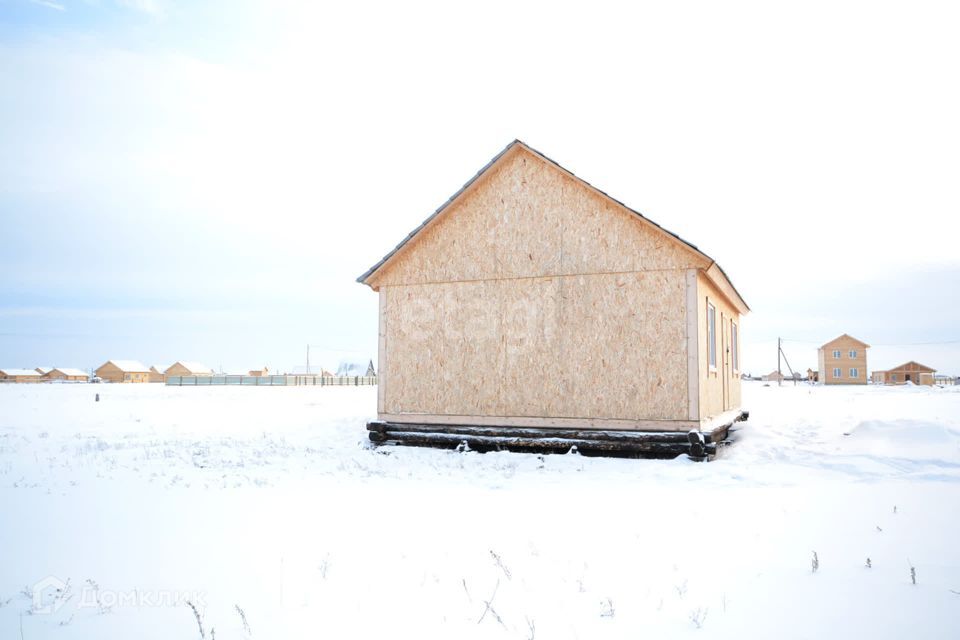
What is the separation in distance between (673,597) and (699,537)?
1.82 m

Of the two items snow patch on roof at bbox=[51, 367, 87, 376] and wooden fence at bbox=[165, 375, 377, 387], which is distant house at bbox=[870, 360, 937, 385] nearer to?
wooden fence at bbox=[165, 375, 377, 387]

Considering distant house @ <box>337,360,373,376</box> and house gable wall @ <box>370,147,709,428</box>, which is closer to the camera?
house gable wall @ <box>370,147,709,428</box>

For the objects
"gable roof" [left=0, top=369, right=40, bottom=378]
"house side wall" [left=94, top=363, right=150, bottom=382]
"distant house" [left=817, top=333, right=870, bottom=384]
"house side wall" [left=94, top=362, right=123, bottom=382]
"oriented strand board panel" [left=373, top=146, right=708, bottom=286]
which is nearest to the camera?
"oriented strand board panel" [left=373, top=146, right=708, bottom=286]

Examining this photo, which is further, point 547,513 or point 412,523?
point 547,513

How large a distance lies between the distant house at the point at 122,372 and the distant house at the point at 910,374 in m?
111

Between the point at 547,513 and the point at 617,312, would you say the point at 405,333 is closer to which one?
the point at 617,312

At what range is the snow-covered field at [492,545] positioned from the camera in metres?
4.71

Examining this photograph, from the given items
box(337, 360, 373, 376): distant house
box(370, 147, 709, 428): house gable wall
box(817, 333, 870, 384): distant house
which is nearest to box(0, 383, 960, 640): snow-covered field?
box(370, 147, 709, 428): house gable wall

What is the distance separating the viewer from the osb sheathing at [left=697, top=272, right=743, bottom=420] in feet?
41.8

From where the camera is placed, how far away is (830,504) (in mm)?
8000

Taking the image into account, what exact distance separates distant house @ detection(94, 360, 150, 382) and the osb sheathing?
109 metres

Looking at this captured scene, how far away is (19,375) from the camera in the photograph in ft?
347

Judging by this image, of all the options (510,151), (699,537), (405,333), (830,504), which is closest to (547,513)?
(699,537)

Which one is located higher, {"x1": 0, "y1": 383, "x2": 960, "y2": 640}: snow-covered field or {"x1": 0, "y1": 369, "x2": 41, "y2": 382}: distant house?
{"x1": 0, "y1": 383, "x2": 960, "y2": 640}: snow-covered field
